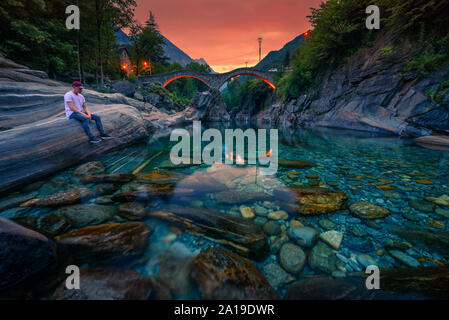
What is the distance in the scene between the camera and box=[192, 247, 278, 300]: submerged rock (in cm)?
139

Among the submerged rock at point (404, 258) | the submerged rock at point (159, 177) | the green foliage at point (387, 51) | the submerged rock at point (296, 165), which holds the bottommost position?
the submerged rock at point (404, 258)

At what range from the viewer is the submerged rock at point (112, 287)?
1307 millimetres

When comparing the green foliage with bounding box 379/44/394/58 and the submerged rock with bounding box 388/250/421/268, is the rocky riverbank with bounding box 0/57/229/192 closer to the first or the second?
the submerged rock with bounding box 388/250/421/268

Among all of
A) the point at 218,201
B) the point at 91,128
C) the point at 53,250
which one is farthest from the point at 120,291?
the point at 91,128

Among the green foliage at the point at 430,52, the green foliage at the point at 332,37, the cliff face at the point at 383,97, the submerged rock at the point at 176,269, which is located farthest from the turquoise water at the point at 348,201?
the green foliage at the point at 332,37

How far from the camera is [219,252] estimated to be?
1.76 m

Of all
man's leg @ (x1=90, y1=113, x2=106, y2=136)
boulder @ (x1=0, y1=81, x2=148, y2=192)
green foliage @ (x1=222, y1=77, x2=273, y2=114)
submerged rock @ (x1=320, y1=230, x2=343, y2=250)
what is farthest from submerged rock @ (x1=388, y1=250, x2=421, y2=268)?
green foliage @ (x1=222, y1=77, x2=273, y2=114)

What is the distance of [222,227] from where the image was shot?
2299 millimetres

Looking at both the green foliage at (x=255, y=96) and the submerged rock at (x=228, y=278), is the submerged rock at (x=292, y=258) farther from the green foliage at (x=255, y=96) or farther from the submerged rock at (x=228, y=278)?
the green foliage at (x=255, y=96)

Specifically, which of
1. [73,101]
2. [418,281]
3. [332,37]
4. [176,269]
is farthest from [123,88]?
[418,281]

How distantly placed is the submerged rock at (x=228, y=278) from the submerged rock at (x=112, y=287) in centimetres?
35

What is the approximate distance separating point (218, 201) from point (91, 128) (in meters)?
5.67

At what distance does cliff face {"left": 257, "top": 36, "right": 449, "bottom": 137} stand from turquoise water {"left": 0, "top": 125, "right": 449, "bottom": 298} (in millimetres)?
5092
